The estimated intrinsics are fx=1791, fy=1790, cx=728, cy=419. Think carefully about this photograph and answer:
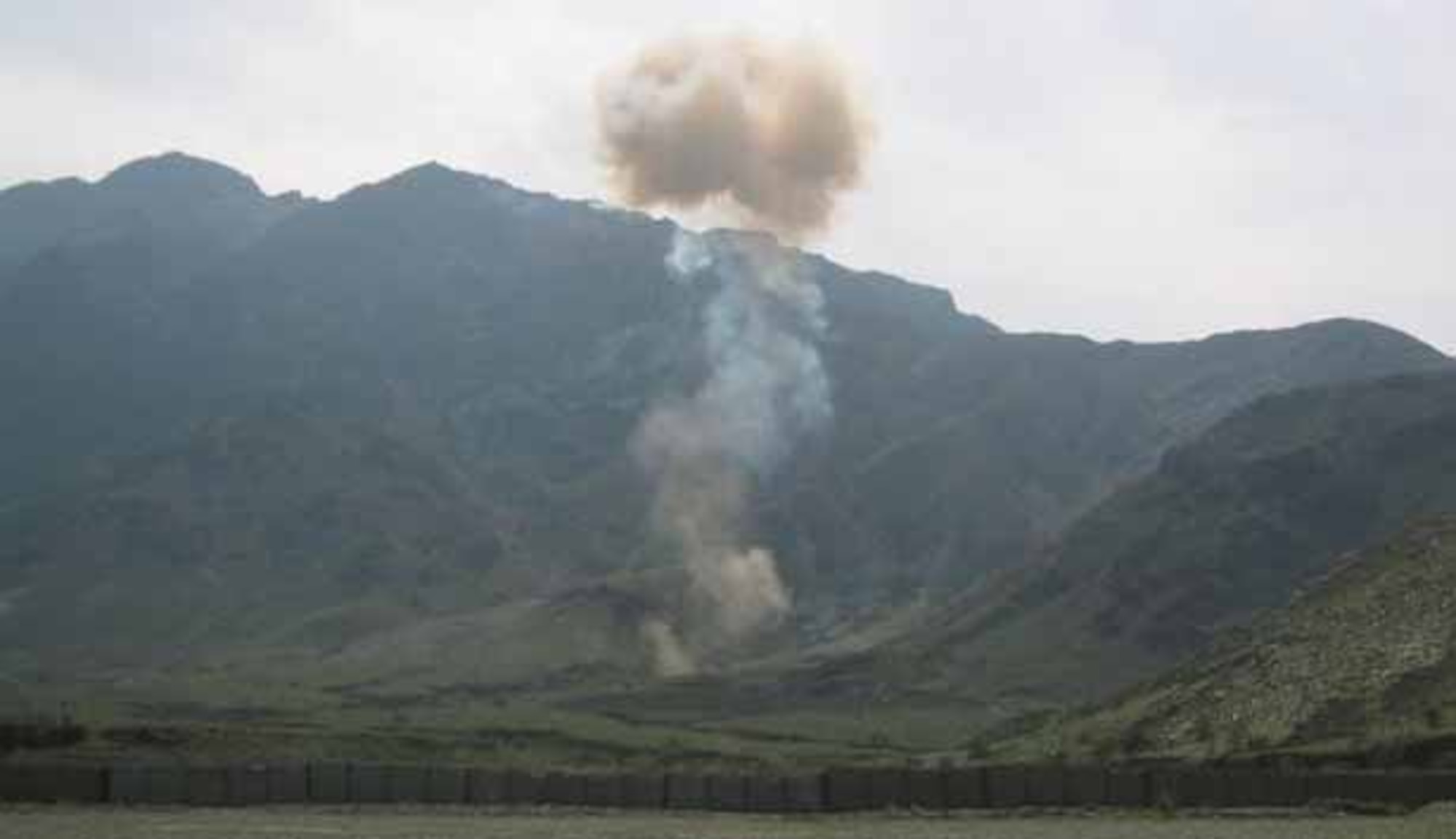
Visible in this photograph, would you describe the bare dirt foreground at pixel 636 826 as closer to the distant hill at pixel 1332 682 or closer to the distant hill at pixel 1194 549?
the distant hill at pixel 1332 682

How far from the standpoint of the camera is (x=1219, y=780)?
48750 mm

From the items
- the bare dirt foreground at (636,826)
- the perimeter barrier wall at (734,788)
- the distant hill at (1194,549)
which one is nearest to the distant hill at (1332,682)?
the perimeter barrier wall at (734,788)

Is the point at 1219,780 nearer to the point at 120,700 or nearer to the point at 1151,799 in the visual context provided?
the point at 1151,799

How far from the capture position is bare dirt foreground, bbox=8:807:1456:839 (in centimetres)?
4075

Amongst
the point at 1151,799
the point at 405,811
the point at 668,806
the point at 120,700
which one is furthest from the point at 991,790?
the point at 120,700

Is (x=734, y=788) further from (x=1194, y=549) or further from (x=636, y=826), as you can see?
(x=1194, y=549)

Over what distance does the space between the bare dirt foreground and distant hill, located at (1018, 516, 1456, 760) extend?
1903 centimetres

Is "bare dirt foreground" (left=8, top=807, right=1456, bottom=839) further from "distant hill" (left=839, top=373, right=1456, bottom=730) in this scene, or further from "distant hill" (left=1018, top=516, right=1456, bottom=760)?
"distant hill" (left=839, top=373, right=1456, bottom=730)

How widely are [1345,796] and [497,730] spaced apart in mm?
72698

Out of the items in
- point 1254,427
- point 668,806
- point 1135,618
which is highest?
point 1254,427

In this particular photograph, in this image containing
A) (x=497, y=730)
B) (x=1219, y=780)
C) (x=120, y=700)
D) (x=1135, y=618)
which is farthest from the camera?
(x=1135, y=618)

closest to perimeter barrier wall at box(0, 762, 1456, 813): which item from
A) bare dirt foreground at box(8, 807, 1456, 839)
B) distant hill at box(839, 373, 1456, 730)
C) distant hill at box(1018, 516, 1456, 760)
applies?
bare dirt foreground at box(8, 807, 1456, 839)

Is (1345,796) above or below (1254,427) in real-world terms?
below

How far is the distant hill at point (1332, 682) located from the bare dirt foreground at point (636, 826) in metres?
19.0
